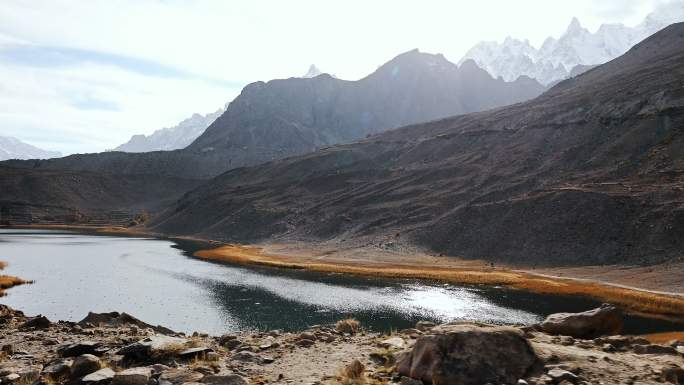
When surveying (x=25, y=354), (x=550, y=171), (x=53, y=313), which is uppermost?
(x=550, y=171)

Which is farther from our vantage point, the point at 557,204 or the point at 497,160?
the point at 497,160

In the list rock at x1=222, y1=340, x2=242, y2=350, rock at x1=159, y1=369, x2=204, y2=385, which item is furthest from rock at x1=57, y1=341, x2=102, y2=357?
rock at x1=159, y1=369, x2=204, y2=385

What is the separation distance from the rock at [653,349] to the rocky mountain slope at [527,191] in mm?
73821

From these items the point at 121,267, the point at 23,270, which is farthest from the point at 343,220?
the point at 23,270

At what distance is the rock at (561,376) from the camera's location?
1354 cm

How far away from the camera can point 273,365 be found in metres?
18.6

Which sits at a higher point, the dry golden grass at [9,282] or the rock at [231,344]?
the rock at [231,344]

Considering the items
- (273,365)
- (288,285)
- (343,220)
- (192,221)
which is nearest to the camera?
(273,365)

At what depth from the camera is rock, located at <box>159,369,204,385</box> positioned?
15.1 meters

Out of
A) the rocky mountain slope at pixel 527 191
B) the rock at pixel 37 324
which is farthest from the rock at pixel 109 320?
the rocky mountain slope at pixel 527 191

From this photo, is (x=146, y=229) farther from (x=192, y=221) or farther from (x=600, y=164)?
(x=600, y=164)

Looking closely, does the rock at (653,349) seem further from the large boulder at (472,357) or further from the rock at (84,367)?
the rock at (84,367)

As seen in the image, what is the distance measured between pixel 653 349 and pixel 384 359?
29.6ft

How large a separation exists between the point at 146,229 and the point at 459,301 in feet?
532
